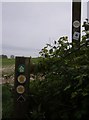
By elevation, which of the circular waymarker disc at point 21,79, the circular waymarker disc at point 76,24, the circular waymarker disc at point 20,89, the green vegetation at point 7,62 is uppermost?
the circular waymarker disc at point 76,24

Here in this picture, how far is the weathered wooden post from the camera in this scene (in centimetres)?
344

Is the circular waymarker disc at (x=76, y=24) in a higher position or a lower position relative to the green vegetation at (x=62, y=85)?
higher

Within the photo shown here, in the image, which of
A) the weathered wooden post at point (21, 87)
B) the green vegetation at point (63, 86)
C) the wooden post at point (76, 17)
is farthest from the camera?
the wooden post at point (76, 17)

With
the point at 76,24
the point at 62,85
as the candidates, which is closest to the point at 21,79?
the point at 62,85

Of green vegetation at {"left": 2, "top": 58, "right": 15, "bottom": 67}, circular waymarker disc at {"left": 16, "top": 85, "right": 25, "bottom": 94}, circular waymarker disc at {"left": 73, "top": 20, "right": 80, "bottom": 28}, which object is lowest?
circular waymarker disc at {"left": 16, "top": 85, "right": 25, "bottom": 94}

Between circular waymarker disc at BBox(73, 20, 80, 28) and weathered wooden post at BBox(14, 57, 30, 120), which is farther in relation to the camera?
circular waymarker disc at BBox(73, 20, 80, 28)

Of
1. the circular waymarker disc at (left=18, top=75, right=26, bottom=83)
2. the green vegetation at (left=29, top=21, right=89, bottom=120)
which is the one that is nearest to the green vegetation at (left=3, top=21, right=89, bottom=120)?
the green vegetation at (left=29, top=21, right=89, bottom=120)

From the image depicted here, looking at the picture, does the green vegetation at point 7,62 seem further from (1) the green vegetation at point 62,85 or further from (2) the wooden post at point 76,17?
(2) the wooden post at point 76,17

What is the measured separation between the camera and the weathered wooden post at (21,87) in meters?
3.44

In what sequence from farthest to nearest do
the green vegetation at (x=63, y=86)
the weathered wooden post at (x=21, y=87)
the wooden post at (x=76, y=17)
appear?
1. the wooden post at (x=76, y=17)
2. the weathered wooden post at (x=21, y=87)
3. the green vegetation at (x=63, y=86)

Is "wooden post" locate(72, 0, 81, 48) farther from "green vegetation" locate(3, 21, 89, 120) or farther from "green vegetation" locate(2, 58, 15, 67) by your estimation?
"green vegetation" locate(2, 58, 15, 67)

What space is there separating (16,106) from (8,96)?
0.30 metres

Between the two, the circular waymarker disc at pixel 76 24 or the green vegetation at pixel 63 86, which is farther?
the circular waymarker disc at pixel 76 24

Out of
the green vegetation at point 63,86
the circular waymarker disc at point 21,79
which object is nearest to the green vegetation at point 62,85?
the green vegetation at point 63,86
